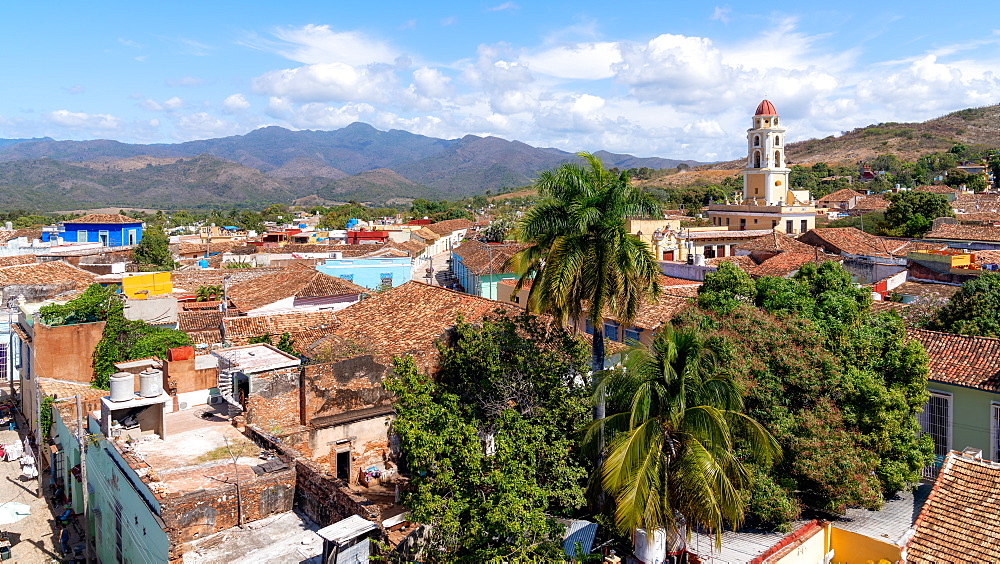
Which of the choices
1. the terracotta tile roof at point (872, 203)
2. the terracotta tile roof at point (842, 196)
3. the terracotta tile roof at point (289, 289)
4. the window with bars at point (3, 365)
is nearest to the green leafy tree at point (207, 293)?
the terracotta tile roof at point (289, 289)

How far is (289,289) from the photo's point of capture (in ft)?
99.9

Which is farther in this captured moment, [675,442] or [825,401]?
[825,401]

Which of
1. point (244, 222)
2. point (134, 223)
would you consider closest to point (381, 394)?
point (134, 223)

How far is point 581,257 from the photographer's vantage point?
11867 millimetres

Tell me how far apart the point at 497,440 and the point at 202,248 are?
5879 centimetres

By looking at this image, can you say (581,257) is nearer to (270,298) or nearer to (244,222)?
(270,298)

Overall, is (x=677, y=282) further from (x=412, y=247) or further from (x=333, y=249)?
(x=412, y=247)

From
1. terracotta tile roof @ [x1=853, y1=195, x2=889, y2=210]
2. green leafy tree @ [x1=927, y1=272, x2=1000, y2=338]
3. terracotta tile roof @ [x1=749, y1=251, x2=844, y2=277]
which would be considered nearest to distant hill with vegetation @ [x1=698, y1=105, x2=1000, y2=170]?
terracotta tile roof @ [x1=853, y1=195, x2=889, y2=210]

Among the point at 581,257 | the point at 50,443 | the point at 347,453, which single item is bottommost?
the point at 50,443

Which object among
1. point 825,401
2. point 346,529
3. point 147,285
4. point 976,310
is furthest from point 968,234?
point 147,285

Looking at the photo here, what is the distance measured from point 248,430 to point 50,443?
10.6 m

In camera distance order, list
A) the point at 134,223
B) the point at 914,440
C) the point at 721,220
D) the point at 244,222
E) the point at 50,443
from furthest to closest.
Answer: the point at 244,222
the point at 134,223
the point at 721,220
the point at 50,443
the point at 914,440

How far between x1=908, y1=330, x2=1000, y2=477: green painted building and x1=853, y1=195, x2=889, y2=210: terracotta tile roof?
52.8 meters

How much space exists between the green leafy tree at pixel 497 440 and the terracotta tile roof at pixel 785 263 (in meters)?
16.2
